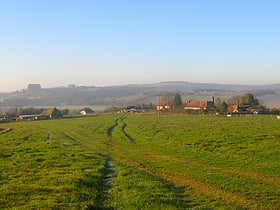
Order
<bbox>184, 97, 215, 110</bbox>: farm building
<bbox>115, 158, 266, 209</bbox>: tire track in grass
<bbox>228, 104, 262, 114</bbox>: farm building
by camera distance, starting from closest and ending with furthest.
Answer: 1. <bbox>115, 158, 266, 209</bbox>: tire track in grass
2. <bbox>228, 104, 262, 114</bbox>: farm building
3. <bbox>184, 97, 215, 110</bbox>: farm building

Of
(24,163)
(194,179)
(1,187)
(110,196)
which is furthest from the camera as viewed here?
(24,163)

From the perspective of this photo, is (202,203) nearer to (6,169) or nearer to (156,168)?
(156,168)

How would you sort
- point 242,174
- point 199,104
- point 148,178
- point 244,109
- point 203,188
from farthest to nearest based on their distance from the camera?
point 199,104, point 244,109, point 242,174, point 148,178, point 203,188

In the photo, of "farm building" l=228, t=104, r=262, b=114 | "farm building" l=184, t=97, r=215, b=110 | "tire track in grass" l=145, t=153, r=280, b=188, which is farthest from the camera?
"farm building" l=184, t=97, r=215, b=110

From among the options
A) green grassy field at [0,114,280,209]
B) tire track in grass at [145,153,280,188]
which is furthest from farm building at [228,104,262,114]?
tire track in grass at [145,153,280,188]

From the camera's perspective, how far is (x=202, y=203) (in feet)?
46.5

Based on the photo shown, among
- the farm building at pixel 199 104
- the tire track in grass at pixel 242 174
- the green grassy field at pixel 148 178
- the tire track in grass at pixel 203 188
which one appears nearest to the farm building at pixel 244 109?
the farm building at pixel 199 104

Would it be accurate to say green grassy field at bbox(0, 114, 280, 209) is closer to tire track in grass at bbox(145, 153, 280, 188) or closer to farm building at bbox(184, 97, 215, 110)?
tire track in grass at bbox(145, 153, 280, 188)

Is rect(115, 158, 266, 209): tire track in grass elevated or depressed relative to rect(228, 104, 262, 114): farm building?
elevated

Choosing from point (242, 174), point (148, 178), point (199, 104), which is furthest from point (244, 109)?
point (148, 178)

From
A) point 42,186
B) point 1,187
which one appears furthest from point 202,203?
point 1,187

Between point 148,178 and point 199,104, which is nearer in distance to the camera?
point 148,178

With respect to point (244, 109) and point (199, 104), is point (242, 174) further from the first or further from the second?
point (199, 104)

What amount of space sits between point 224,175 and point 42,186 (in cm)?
850
